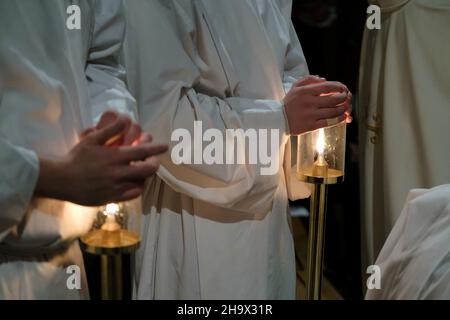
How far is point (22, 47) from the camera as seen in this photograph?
1537 mm

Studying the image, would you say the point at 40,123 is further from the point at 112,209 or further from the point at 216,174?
the point at 216,174

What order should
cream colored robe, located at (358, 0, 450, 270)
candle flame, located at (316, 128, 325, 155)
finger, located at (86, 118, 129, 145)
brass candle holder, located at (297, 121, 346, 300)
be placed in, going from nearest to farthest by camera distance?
finger, located at (86, 118, 129, 145), brass candle holder, located at (297, 121, 346, 300), candle flame, located at (316, 128, 325, 155), cream colored robe, located at (358, 0, 450, 270)

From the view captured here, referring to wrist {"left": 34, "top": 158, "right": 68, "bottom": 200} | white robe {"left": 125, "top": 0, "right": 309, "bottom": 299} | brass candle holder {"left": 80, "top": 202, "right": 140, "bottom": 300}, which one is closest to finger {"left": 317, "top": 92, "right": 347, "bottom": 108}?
white robe {"left": 125, "top": 0, "right": 309, "bottom": 299}

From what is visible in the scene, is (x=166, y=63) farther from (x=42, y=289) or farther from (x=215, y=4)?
(x=42, y=289)

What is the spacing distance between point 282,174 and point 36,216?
82 centimetres

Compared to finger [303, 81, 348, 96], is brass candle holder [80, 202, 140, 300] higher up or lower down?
lower down

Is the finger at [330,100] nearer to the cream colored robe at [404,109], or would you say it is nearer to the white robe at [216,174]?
the white robe at [216,174]

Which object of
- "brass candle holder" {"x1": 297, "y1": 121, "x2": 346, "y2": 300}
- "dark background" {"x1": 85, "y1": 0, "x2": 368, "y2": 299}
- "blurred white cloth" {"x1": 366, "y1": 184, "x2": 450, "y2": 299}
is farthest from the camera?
"dark background" {"x1": 85, "y1": 0, "x2": 368, "y2": 299}

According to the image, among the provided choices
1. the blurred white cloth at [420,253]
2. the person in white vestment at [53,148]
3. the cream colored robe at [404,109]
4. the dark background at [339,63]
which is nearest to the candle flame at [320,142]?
the blurred white cloth at [420,253]

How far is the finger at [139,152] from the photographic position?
4.41ft

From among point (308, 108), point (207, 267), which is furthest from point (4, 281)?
point (308, 108)

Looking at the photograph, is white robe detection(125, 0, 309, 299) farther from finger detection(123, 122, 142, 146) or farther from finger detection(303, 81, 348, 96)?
finger detection(123, 122, 142, 146)

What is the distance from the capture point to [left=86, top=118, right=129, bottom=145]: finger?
1345mm

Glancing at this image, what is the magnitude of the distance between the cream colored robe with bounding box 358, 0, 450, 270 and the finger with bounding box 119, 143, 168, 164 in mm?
1517
